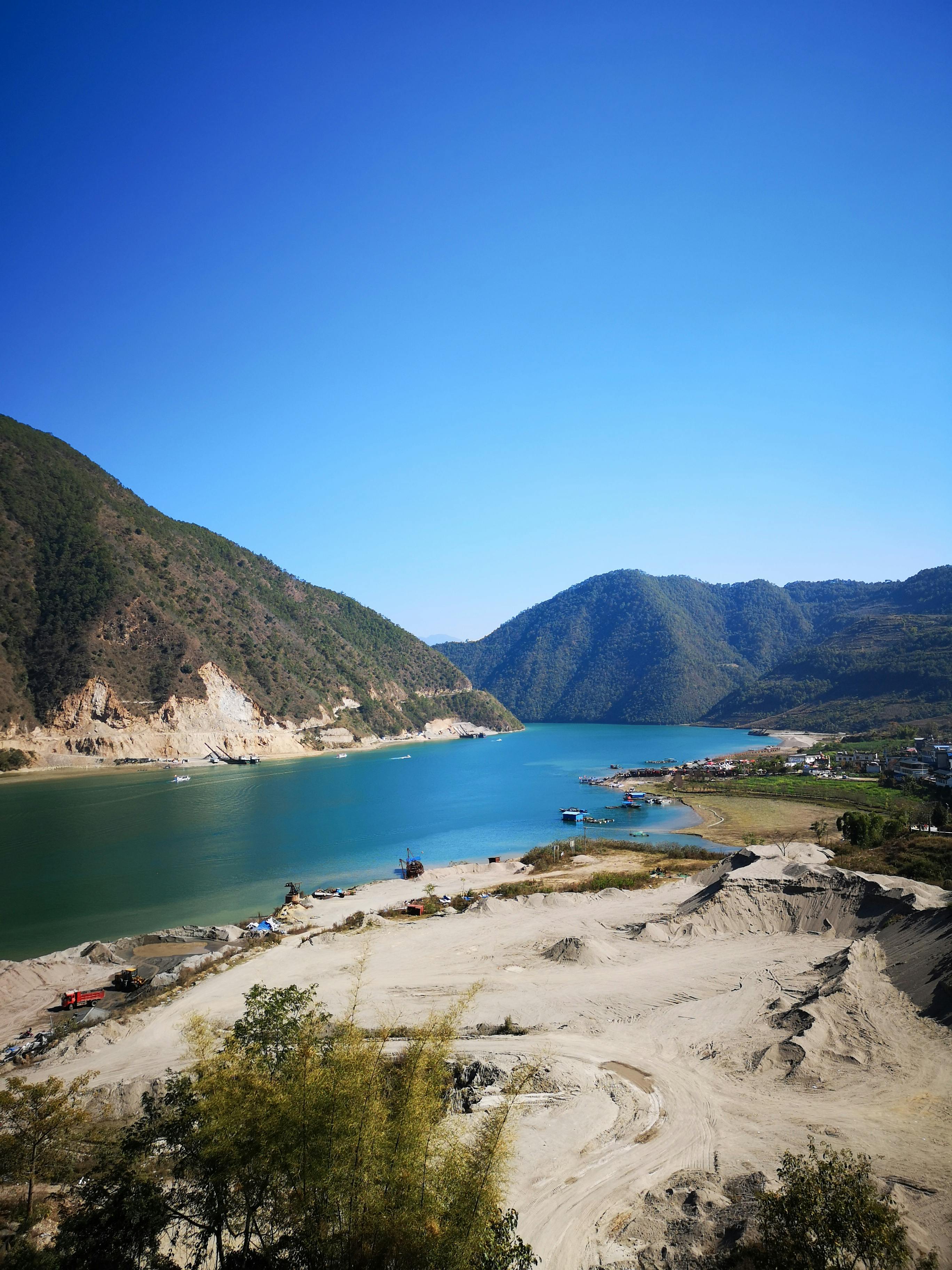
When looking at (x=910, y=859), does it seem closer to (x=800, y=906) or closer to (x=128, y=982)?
(x=800, y=906)

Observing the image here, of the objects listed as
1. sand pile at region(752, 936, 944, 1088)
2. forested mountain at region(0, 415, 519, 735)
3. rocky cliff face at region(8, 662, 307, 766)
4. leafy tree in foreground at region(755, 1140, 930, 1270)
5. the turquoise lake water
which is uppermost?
forested mountain at region(0, 415, 519, 735)

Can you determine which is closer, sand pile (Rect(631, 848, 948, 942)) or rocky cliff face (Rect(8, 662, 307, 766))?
sand pile (Rect(631, 848, 948, 942))

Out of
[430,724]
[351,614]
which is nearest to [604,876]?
[430,724]

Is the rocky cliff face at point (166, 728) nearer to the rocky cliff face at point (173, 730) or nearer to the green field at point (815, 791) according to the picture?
the rocky cliff face at point (173, 730)

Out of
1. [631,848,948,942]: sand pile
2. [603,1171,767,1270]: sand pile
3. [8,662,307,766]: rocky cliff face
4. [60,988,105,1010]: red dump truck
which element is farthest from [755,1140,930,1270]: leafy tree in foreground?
[8,662,307,766]: rocky cliff face

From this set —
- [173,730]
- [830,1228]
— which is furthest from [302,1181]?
[173,730]

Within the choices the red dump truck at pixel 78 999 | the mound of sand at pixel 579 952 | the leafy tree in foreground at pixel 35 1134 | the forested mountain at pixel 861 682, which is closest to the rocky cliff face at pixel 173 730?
the red dump truck at pixel 78 999

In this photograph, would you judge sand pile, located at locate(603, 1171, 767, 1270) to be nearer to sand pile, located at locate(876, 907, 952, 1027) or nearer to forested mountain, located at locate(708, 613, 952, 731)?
sand pile, located at locate(876, 907, 952, 1027)

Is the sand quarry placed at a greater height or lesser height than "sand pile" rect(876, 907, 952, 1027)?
lesser
